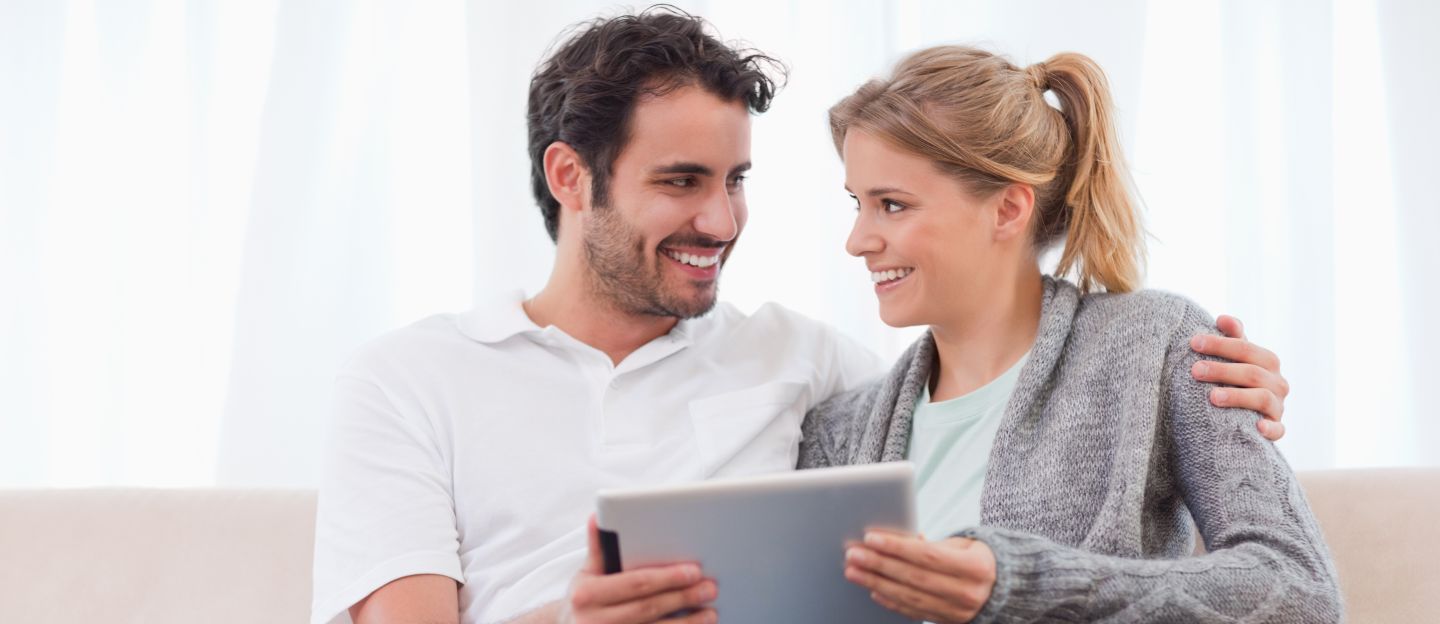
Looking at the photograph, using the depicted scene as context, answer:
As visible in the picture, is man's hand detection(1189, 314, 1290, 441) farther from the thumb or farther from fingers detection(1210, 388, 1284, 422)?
the thumb

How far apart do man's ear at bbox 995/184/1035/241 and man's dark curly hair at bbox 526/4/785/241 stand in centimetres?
43

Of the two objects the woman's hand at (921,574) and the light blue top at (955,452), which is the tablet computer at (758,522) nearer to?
the woman's hand at (921,574)

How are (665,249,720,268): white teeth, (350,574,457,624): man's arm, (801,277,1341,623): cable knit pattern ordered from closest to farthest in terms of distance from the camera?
(801,277,1341,623): cable knit pattern
(350,574,457,624): man's arm
(665,249,720,268): white teeth

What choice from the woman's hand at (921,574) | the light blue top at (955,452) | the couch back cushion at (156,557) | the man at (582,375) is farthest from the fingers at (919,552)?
the couch back cushion at (156,557)

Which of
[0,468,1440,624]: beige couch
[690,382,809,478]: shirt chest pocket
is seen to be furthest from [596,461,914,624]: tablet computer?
[0,468,1440,624]: beige couch

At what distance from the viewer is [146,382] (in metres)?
2.34

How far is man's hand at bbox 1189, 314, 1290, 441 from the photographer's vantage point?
1.25 metres

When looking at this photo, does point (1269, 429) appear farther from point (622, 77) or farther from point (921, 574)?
point (622, 77)

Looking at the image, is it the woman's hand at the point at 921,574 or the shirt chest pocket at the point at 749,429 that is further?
the shirt chest pocket at the point at 749,429

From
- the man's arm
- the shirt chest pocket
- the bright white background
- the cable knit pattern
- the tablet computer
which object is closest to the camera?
the tablet computer

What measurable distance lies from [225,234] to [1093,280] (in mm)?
1653

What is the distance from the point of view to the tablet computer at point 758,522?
995 mm

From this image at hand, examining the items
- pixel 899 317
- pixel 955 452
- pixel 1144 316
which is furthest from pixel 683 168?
pixel 1144 316

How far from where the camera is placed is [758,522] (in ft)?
3.35
